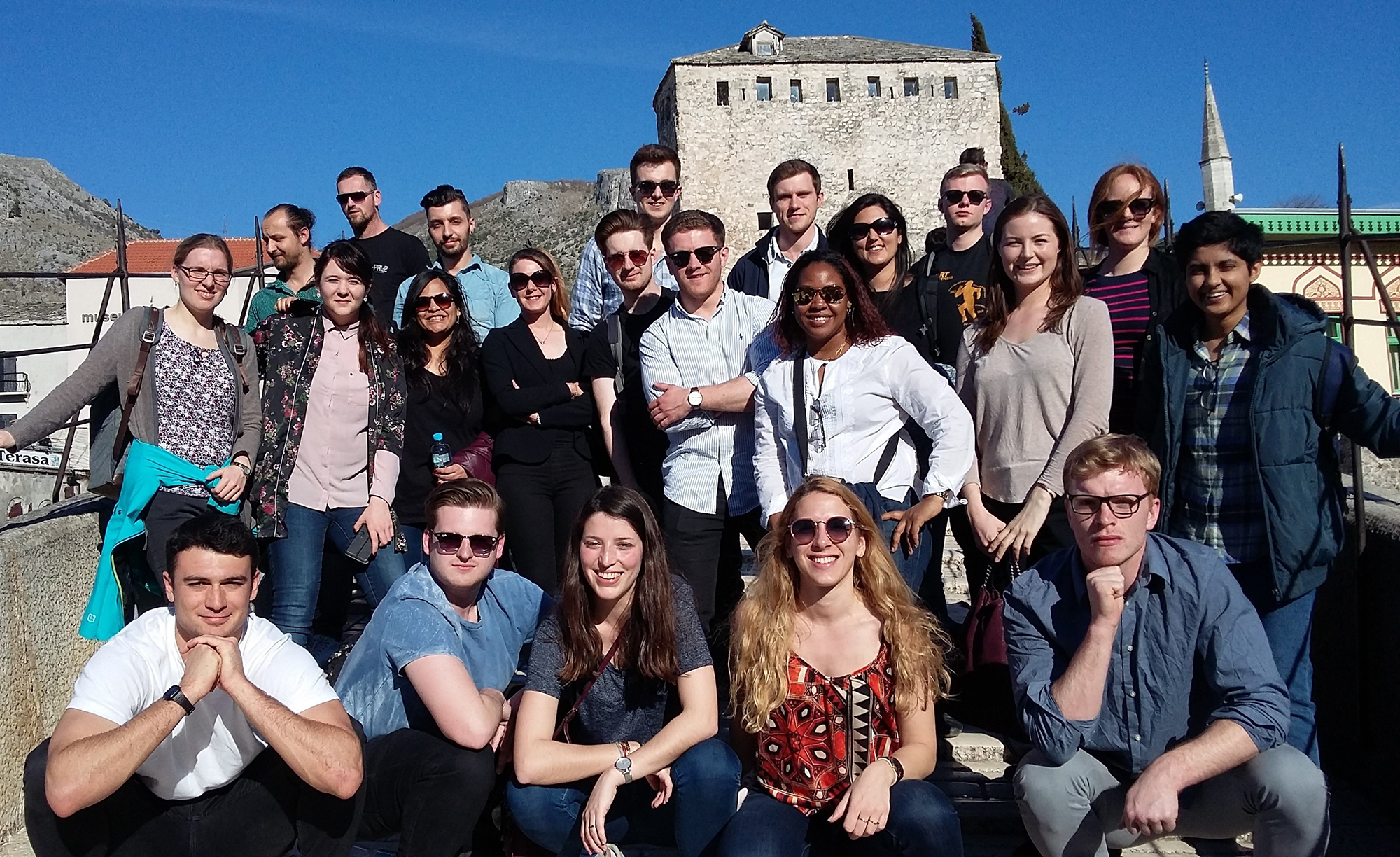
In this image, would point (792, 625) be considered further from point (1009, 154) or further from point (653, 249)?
point (1009, 154)

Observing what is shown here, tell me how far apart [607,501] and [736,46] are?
38947mm

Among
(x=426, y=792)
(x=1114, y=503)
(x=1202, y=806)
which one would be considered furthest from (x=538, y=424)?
(x=1202, y=806)

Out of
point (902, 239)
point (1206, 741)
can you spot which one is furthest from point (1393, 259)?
point (1206, 741)

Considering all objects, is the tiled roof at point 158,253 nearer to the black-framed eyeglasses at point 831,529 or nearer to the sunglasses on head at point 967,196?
the sunglasses on head at point 967,196

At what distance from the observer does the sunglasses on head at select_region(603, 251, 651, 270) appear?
4.34 m

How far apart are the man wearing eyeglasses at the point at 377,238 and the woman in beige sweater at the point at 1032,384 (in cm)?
304

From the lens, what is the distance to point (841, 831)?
9.36ft

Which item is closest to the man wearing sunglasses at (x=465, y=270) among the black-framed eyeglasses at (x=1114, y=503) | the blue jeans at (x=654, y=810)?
the blue jeans at (x=654, y=810)

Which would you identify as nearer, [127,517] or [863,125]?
[127,517]

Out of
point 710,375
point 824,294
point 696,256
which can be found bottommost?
point 710,375

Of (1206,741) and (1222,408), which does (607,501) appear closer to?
Answer: (1206,741)

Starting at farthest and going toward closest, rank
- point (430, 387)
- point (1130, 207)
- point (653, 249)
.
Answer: point (653, 249) → point (430, 387) → point (1130, 207)

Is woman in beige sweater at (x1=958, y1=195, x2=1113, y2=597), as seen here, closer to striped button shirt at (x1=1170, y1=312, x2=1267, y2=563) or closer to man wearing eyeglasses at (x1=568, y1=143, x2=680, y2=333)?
striped button shirt at (x1=1170, y1=312, x2=1267, y2=563)

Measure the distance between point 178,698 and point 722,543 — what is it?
1.90 m
